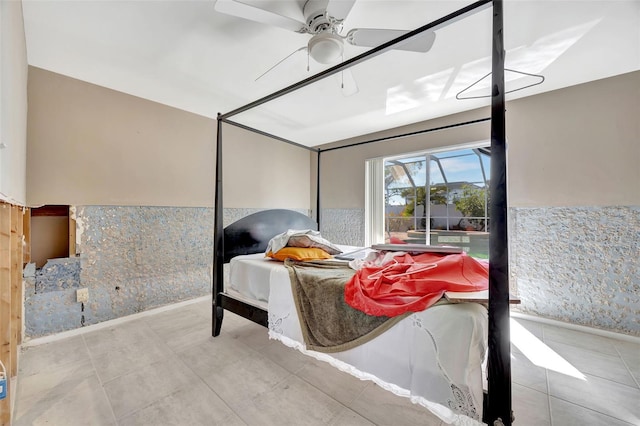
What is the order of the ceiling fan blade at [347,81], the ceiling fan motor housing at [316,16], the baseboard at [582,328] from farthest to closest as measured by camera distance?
the baseboard at [582,328]
the ceiling fan blade at [347,81]
the ceiling fan motor housing at [316,16]

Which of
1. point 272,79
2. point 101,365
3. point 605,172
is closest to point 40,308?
point 101,365

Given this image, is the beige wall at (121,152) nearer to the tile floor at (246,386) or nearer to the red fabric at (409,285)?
the tile floor at (246,386)

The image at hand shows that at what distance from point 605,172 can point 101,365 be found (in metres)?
4.70

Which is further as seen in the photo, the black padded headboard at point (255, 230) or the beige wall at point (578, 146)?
the black padded headboard at point (255, 230)

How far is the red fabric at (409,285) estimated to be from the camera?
1.20 m

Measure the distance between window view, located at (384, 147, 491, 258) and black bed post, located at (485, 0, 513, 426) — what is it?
105 inches

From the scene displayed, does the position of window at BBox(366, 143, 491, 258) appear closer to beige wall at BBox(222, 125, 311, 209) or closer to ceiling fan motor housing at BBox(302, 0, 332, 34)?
beige wall at BBox(222, 125, 311, 209)

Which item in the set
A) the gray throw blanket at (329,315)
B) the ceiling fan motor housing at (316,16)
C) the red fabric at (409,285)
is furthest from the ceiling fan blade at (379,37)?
the gray throw blanket at (329,315)

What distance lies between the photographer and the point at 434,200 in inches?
145

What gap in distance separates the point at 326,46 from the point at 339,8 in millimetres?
227

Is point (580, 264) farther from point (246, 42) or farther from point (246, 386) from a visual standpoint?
point (246, 42)

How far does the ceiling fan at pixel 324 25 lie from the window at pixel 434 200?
2268 millimetres

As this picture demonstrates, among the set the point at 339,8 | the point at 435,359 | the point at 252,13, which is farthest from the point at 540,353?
the point at 252,13

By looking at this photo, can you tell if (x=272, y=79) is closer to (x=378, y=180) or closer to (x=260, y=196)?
(x=260, y=196)
